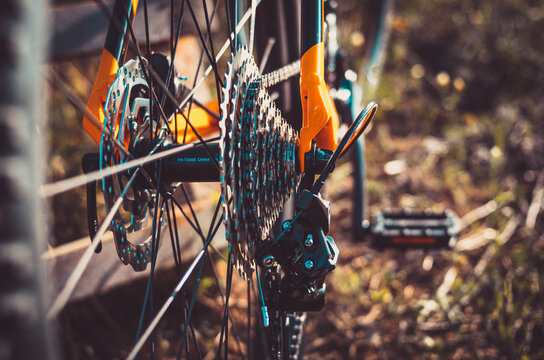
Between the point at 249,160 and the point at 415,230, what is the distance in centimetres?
70

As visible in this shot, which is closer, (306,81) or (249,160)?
(249,160)

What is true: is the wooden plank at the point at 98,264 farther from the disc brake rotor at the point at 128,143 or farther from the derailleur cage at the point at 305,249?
the derailleur cage at the point at 305,249

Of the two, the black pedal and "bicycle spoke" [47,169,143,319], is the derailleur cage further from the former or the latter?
the black pedal

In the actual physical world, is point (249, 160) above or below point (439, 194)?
above

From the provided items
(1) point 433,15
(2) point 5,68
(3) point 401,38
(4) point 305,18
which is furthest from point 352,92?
(1) point 433,15

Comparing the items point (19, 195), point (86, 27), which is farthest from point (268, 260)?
point (86, 27)

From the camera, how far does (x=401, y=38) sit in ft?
7.42

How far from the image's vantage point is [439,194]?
1.61 m

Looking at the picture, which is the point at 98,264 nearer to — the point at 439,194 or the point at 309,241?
the point at 309,241

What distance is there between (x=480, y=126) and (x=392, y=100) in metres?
0.39

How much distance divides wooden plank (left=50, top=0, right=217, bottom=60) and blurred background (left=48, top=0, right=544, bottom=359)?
0.55 meters

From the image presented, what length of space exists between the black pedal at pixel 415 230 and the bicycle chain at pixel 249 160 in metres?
0.53

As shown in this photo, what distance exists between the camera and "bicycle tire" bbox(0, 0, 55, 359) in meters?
0.26

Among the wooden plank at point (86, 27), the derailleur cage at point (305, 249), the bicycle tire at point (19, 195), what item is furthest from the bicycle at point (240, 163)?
the wooden plank at point (86, 27)
